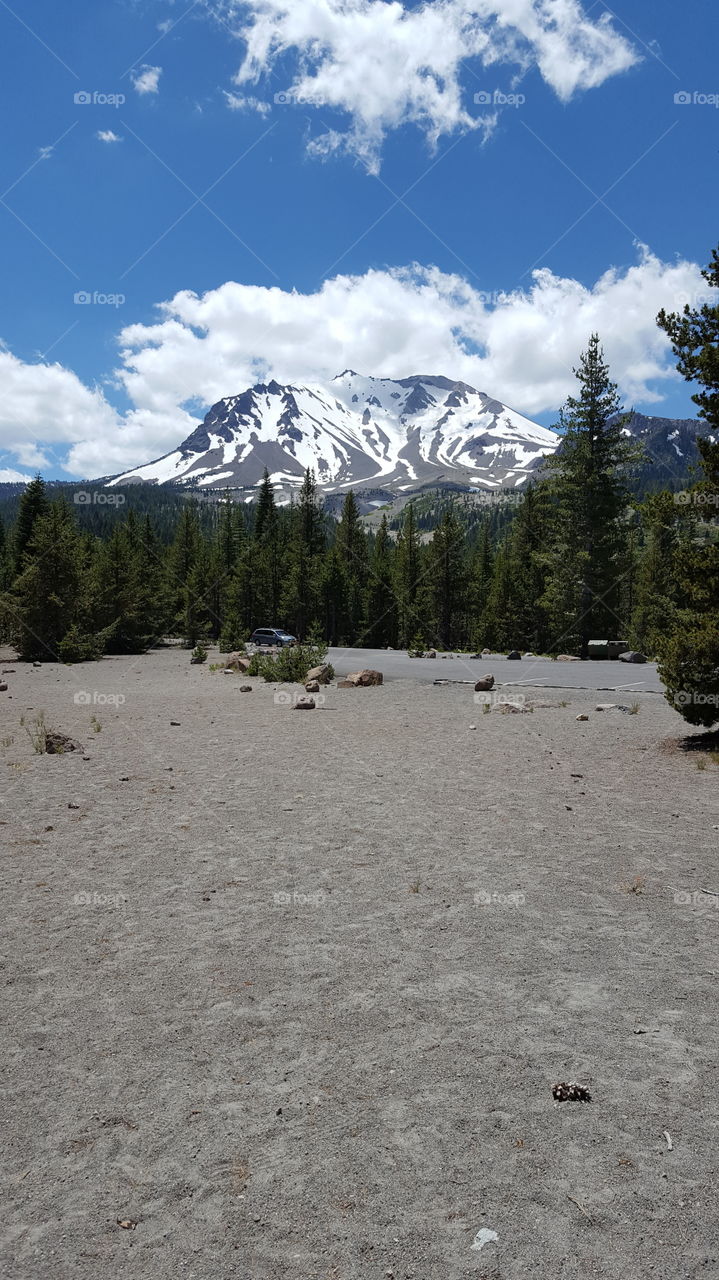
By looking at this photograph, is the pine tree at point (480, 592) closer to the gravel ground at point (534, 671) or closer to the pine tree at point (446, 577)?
the pine tree at point (446, 577)

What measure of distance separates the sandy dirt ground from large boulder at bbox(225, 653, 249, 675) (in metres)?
21.3

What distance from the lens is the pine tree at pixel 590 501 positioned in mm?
36750

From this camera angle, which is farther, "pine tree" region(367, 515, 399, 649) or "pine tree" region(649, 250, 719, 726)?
"pine tree" region(367, 515, 399, 649)

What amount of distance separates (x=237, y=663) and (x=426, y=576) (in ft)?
115

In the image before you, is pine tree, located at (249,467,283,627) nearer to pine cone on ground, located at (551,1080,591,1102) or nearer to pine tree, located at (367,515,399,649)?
pine tree, located at (367,515,399,649)

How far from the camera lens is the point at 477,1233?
2.89 metres

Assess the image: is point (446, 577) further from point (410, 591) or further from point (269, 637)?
point (269, 637)

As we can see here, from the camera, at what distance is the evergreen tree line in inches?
604

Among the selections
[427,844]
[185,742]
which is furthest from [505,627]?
Answer: [427,844]

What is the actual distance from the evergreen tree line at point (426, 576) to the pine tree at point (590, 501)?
81 mm

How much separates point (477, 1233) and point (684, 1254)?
847mm

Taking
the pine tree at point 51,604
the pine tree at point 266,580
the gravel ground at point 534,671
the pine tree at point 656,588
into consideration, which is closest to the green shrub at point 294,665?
the gravel ground at point 534,671

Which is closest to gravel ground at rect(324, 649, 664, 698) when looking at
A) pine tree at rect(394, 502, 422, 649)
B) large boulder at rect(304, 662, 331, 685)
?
large boulder at rect(304, 662, 331, 685)

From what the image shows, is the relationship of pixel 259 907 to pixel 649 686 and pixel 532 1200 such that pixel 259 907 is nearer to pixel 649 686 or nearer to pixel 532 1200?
pixel 532 1200
